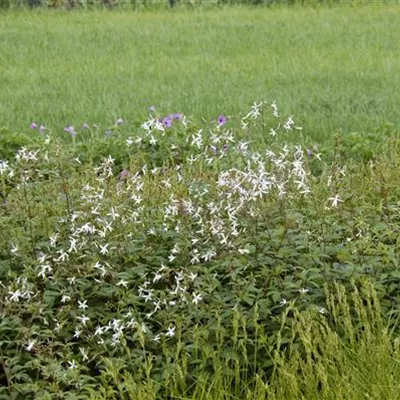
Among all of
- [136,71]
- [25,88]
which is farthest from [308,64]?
[25,88]

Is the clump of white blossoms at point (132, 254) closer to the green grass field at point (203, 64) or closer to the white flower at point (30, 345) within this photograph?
the white flower at point (30, 345)

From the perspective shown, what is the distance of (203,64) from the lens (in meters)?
11.4

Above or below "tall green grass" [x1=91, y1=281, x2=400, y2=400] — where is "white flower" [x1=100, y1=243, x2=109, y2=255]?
above

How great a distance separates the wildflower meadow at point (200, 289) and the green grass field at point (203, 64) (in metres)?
3.40

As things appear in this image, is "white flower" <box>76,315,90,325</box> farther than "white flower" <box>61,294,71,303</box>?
No

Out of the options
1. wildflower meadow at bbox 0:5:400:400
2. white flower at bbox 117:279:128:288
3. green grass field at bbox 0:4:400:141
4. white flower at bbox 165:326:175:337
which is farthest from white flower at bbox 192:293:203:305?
green grass field at bbox 0:4:400:141

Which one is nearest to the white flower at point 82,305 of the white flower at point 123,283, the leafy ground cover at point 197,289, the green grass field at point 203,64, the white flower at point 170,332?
the leafy ground cover at point 197,289

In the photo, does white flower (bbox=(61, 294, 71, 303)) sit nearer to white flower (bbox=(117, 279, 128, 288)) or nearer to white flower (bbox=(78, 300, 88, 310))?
white flower (bbox=(78, 300, 88, 310))

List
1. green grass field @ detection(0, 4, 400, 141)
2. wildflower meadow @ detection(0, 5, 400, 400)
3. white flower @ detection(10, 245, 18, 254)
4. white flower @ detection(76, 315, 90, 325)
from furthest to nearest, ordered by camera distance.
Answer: green grass field @ detection(0, 4, 400, 141), white flower @ detection(10, 245, 18, 254), white flower @ detection(76, 315, 90, 325), wildflower meadow @ detection(0, 5, 400, 400)

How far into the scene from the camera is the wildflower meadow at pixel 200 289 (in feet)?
13.2

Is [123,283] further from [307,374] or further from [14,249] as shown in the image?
[307,374]

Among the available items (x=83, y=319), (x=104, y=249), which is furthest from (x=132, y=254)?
(x=83, y=319)

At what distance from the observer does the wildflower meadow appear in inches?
158

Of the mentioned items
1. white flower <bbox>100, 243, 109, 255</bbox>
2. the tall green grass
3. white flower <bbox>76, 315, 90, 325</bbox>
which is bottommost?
the tall green grass
